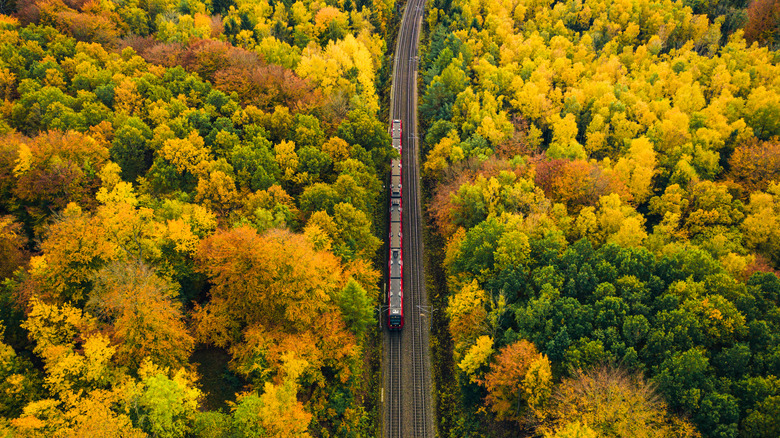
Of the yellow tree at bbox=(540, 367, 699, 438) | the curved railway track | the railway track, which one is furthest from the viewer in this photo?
the curved railway track

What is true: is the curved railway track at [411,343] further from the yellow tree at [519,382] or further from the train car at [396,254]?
the yellow tree at [519,382]

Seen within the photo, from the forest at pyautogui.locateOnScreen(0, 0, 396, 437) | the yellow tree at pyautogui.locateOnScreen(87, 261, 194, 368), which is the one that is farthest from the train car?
the yellow tree at pyautogui.locateOnScreen(87, 261, 194, 368)

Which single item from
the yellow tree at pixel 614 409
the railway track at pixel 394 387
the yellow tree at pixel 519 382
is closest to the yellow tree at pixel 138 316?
the railway track at pixel 394 387

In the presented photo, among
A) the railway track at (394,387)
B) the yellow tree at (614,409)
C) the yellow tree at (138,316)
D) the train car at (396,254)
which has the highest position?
the yellow tree at (138,316)

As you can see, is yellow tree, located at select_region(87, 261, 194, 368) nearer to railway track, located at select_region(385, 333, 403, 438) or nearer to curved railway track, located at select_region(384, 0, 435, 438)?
railway track, located at select_region(385, 333, 403, 438)

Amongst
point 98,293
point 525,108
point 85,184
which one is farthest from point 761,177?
point 85,184

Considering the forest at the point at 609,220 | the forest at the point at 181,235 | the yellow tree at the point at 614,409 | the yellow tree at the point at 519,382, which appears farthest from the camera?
the yellow tree at the point at 519,382

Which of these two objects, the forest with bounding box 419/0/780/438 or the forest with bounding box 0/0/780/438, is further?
the forest with bounding box 419/0/780/438
